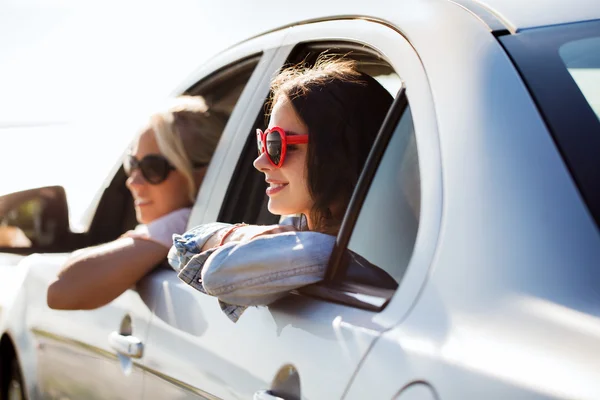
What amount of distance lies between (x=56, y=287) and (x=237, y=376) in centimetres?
144

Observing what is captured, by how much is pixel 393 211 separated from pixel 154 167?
1.78m

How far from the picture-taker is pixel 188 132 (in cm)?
369

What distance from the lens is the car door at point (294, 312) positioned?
1.83 m

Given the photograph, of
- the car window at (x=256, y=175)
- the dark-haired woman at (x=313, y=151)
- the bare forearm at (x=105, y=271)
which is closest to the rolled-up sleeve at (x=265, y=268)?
the dark-haired woman at (x=313, y=151)

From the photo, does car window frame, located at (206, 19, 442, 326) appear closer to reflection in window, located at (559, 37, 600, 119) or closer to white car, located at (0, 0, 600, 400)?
white car, located at (0, 0, 600, 400)

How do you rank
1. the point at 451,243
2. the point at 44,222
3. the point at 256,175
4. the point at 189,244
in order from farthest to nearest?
the point at 44,222, the point at 256,175, the point at 189,244, the point at 451,243

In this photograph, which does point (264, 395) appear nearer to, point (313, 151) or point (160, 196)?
point (313, 151)

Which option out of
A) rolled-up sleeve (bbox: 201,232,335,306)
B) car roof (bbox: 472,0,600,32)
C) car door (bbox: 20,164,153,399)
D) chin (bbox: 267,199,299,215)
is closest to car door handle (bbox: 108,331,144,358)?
car door (bbox: 20,164,153,399)

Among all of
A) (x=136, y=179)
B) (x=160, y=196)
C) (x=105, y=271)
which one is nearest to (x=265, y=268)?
(x=105, y=271)

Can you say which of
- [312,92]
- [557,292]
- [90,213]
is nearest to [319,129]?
[312,92]

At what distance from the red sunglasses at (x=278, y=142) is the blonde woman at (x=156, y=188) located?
0.81 meters

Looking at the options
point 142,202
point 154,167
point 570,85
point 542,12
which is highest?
point 542,12

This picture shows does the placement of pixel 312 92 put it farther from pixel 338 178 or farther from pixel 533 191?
pixel 533 191

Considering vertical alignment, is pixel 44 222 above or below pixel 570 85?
below
